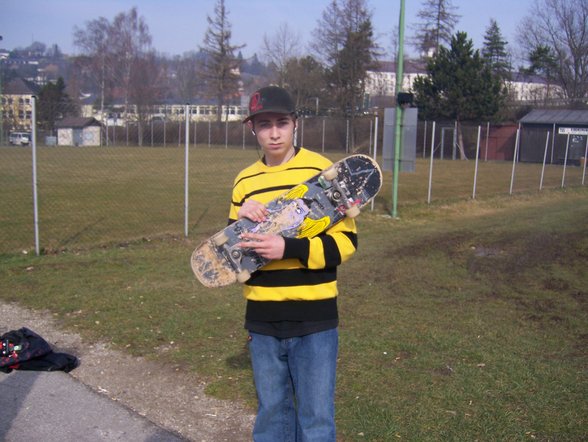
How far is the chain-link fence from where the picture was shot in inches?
451

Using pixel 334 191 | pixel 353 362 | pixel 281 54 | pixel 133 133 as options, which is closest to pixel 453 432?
pixel 353 362

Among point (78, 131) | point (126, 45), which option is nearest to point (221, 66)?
point (126, 45)

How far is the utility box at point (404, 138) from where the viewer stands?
1334 cm

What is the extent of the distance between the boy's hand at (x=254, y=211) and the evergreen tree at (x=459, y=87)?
41.6 metres

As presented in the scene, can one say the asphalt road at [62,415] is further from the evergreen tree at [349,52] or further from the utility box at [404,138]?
the evergreen tree at [349,52]

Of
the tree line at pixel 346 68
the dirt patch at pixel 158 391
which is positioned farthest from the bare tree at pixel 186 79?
the dirt patch at pixel 158 391

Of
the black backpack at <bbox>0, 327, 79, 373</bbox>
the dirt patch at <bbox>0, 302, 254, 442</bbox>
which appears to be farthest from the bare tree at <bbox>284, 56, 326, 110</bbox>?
the black backpack at <bbox>0, 327, 79, 373</bbox>

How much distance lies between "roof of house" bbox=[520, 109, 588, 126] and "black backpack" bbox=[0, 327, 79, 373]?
36879 mm

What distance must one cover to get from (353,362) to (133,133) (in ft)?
51.2

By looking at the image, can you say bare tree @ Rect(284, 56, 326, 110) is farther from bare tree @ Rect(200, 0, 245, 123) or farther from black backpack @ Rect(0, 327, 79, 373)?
black backpack @ Rect(0, 327, 79, 373)

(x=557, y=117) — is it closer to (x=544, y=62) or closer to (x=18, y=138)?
(x=544, y=62)

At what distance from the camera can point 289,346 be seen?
2652mm

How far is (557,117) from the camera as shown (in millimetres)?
38875

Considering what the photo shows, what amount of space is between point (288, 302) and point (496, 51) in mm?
61043
